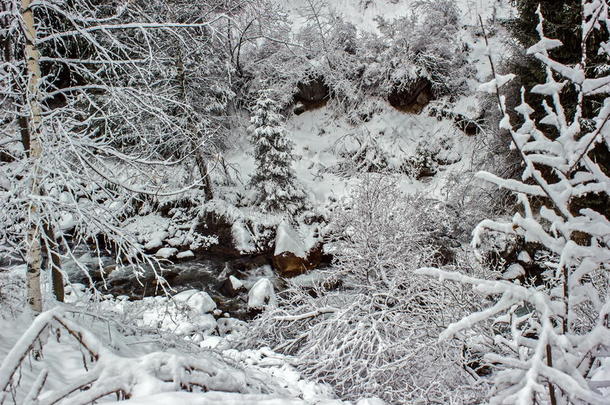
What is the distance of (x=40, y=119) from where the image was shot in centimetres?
357

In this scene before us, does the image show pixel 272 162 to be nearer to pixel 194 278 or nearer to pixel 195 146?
pixel 195 146

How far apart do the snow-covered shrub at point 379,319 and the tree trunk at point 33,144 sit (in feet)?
11.9

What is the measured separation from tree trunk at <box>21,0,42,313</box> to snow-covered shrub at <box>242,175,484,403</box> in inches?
142

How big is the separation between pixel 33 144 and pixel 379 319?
5.23m

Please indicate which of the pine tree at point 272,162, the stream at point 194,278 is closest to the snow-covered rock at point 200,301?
the stream at point 194,278

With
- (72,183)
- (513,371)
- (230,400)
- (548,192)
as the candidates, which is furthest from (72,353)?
(548,192)

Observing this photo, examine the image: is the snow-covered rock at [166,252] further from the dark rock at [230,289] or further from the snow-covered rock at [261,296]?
the snow-covered rock at [261,296]

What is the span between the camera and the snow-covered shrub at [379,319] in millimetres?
4904

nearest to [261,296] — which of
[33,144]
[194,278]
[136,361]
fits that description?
[194,278]

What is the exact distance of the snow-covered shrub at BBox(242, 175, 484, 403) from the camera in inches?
193

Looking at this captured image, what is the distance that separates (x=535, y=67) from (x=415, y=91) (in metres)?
6.92

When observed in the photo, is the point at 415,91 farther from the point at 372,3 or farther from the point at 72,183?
the point at 72,183

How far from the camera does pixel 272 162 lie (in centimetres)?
1093

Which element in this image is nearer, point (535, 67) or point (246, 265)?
point (535, 67)
